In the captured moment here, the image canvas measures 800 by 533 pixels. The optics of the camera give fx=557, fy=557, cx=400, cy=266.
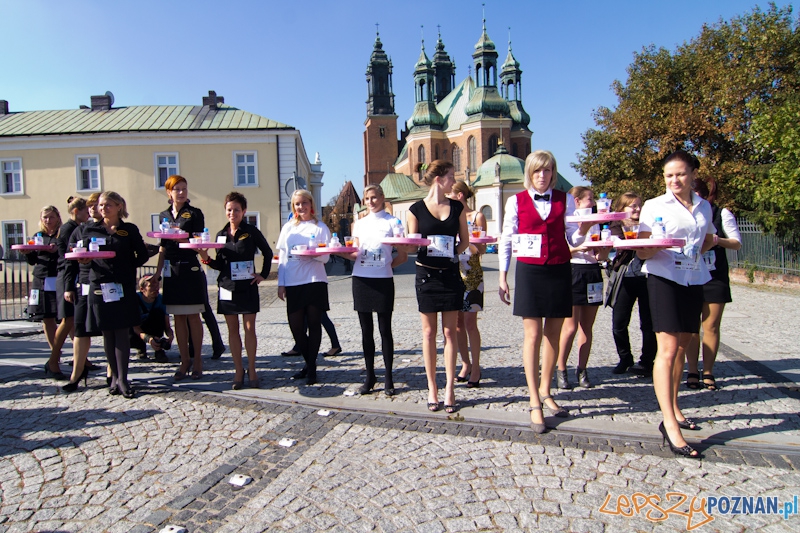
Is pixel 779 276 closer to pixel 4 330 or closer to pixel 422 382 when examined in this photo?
pixel 422 382

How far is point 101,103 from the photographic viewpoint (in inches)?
1144

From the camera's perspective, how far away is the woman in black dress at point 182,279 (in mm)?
6023

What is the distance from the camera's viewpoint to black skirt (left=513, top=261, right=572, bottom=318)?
4.27m

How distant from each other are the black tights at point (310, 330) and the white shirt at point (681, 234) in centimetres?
320

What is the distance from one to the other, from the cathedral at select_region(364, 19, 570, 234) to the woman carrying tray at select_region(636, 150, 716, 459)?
66.2 metres

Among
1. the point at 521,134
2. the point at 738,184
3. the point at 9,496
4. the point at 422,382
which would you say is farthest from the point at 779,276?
the point at 521,134

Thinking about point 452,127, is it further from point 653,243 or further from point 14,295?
point 653,243

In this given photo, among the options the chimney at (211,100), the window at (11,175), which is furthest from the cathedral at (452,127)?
the window at (11,175)

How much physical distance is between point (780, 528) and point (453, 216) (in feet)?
10.1

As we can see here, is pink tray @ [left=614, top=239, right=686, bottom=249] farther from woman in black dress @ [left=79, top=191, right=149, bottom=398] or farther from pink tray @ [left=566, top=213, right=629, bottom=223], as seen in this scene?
woman in black dress @ [left=79, top=191, right=149, bottom=398]

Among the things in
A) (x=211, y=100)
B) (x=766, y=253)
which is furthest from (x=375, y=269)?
(x=211, y=100)

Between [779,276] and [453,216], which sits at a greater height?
[453,216]

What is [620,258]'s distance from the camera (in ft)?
19.4

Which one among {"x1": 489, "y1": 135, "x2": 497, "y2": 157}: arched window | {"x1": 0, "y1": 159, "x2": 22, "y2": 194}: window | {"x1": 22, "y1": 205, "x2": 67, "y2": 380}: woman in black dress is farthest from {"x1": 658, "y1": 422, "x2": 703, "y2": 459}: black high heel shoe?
{"x1": 489, "y1": 135, "x2": 497, "y2": 157}: arched window
